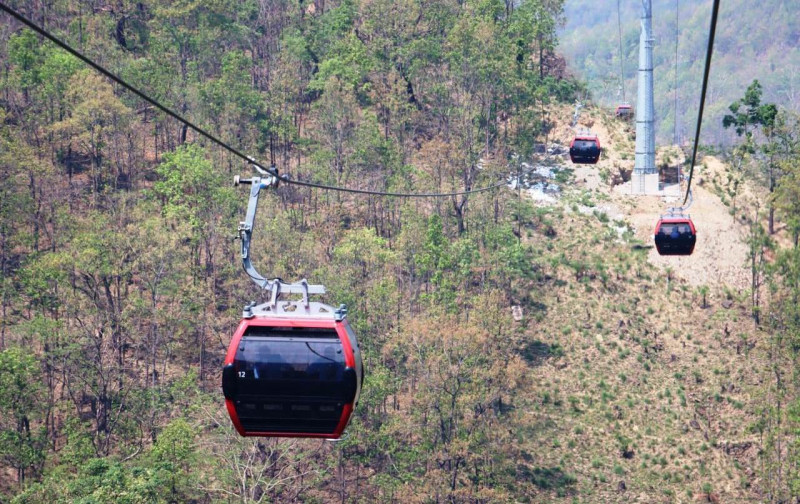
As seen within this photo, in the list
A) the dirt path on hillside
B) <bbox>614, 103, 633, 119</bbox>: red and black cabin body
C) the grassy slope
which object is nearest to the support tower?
the dirt path on hillside

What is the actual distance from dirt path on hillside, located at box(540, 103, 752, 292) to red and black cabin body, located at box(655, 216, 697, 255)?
20.7 meters

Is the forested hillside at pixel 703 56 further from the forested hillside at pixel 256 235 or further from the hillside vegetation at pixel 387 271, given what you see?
the hillside vegetation at pixel 387 271

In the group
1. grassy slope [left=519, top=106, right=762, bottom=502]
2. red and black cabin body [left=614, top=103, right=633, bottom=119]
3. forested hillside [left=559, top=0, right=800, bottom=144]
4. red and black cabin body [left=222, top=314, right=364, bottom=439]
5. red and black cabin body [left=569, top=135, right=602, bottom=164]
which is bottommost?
grassy slope [left=519, top=106, right=762, bottom=502]

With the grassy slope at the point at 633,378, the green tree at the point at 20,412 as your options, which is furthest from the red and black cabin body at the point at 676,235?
the green tree at the point at 20,412

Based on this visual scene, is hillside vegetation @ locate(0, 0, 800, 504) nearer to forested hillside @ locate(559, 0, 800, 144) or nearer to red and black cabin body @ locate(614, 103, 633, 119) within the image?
red and black cabin body @ locate(614, 103, 633, 119)

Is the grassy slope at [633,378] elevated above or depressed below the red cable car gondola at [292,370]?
below

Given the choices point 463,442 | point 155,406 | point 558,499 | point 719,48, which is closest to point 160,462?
point 155,406

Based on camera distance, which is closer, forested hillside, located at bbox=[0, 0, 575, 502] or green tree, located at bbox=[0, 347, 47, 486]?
green tree, located at bbox=[0, 347, 47, 486]

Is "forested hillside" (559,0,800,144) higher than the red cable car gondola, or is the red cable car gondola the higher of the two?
"forested hillside" (559,0,800,144)

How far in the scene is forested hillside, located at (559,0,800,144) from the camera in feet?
496

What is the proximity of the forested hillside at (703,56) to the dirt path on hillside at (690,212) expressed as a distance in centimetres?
7770

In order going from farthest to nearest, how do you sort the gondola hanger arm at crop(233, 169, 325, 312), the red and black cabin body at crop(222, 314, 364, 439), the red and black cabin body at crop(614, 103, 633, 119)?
the red and black cabin body at crop(614, 103, 633, 119)
the gondola hanger arm at crop(233, 169, 325, 312)
the red and black cabin body at crop(222, 314, 364, 439)

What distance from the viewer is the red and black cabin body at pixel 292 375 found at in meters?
14.2

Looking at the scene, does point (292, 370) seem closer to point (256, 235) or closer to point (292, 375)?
point (292, 375)
